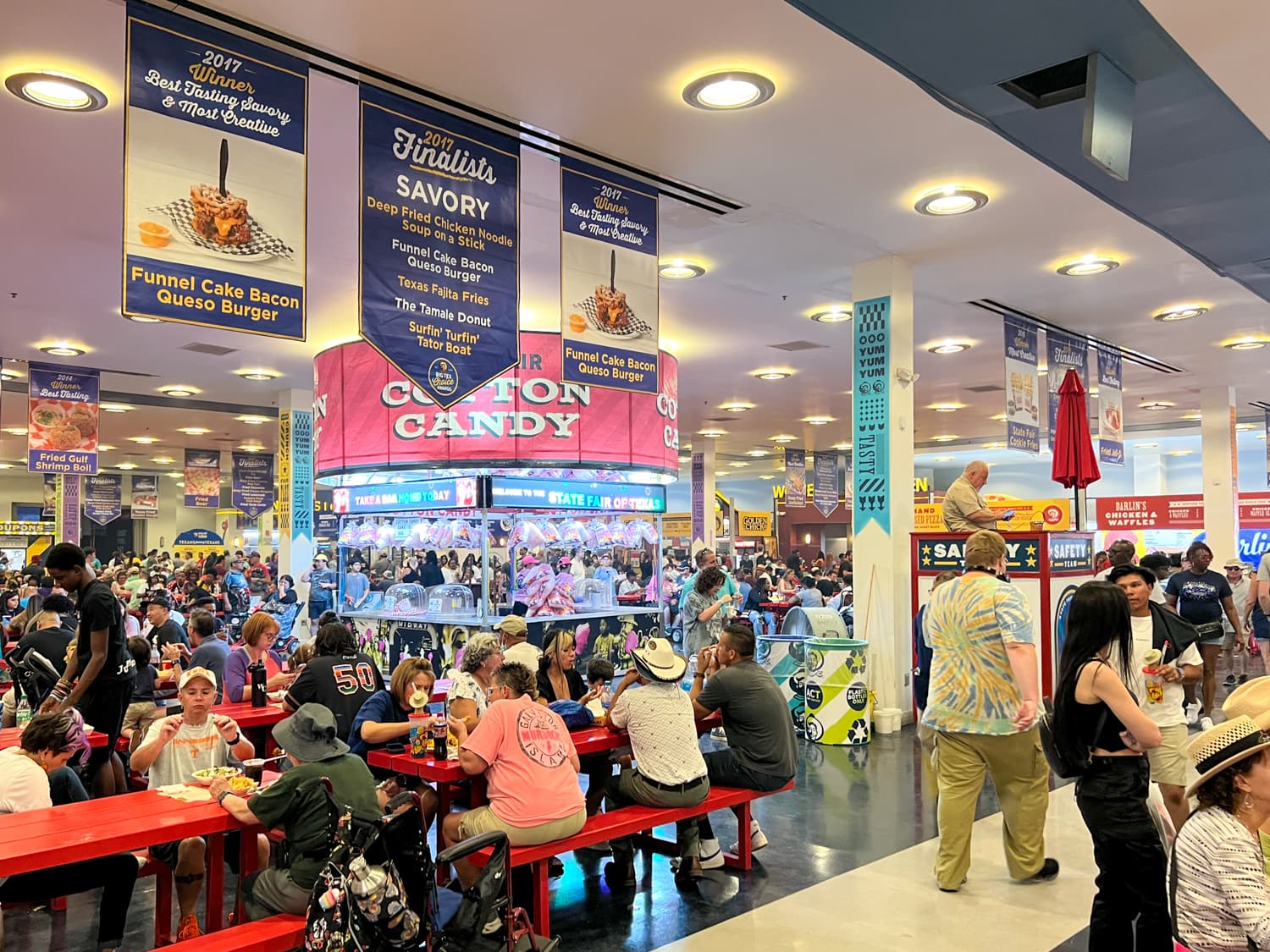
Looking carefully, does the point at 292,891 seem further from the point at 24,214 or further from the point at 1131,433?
the point at 1131,433

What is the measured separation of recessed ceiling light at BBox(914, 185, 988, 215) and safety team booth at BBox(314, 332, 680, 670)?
438 centimetres

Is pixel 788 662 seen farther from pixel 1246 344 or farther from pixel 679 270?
pixel 1246 344

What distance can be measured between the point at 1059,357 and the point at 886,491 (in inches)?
167

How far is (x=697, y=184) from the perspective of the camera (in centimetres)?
668

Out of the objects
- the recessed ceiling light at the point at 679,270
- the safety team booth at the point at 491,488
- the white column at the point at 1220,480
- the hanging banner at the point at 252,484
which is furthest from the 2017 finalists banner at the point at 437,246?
the hanging banner at the point at 252,484

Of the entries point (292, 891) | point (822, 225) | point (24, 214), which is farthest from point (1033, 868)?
point (24, 214)

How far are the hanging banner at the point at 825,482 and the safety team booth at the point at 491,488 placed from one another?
1202cm

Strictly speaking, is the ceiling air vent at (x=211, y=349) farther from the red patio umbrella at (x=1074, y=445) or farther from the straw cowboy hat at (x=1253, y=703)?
the straw cowboy hat at (x=1253, y=703)

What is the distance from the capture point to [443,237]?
5117 millimetres

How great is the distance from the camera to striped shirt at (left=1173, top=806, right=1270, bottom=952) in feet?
7.25

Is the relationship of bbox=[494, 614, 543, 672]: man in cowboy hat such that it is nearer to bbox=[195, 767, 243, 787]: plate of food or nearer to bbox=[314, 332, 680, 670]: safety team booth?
bbox=[195, 767, 243, 787]: plate of food

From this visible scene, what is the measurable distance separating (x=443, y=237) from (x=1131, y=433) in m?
21.2

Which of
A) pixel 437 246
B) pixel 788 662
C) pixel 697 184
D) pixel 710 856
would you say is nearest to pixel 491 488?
pixel 788 662

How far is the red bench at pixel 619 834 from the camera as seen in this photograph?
159 inches
